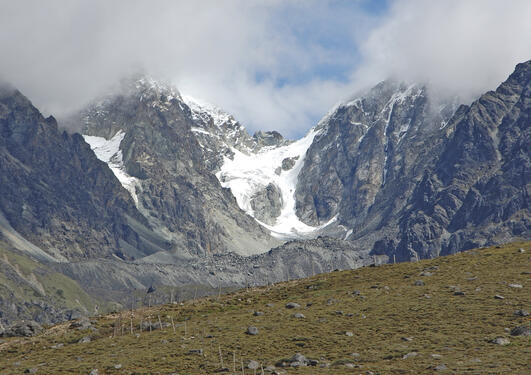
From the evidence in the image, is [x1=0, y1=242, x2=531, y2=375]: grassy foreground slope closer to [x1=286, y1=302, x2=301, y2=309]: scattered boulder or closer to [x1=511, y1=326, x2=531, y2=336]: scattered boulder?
[x1=511, y1=326, x2=531, y2=336]: scattered boulder

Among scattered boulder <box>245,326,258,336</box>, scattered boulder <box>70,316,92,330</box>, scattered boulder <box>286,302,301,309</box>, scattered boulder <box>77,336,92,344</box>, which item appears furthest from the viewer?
scattered boulder <box>70,316,92,330</box>

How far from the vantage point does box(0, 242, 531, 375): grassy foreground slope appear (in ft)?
223

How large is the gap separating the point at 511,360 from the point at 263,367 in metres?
22.0

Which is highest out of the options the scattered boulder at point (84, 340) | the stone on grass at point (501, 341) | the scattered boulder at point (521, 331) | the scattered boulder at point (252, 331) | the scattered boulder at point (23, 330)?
the scattered boulder at point (23, 330)

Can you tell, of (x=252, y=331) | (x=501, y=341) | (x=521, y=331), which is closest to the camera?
(x=501, y=341)

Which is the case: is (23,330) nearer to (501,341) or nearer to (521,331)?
(501,341)

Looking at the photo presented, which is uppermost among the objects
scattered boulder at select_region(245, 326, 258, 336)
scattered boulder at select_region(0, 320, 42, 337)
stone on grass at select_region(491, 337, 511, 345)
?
scattered boulder at select_region(0, 320, 42, 337)

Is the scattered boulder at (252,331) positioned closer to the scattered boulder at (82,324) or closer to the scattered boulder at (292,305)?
the scattered boulder at (292,305)

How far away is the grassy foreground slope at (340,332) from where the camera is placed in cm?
6800

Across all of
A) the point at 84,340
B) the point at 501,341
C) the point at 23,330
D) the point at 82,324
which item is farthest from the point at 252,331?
the point at 23,330

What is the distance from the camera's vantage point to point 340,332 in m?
79.6

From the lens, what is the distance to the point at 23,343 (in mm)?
95125

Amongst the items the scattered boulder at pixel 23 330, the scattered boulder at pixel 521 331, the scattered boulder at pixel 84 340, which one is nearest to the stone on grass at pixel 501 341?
the scattered boulder at pixel 521 331

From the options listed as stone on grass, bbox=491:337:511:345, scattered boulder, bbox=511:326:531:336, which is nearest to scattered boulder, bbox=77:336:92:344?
stone on grass, bbox=491:337:511:345
